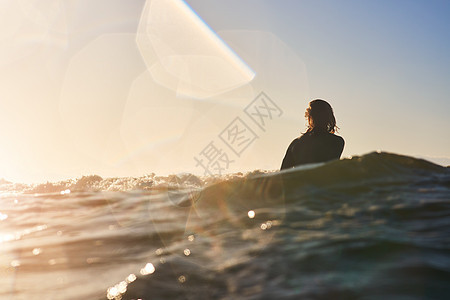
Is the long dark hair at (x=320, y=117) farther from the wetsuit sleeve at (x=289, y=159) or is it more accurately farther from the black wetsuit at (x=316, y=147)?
the wetsuit sleeve at (x=289, y=159)

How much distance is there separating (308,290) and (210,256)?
3.87ft

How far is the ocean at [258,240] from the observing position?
3.14 meters

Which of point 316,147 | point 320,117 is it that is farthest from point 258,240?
point 320,117

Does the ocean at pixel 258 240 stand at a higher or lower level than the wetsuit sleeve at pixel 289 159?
lower

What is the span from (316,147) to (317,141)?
12 centimetres

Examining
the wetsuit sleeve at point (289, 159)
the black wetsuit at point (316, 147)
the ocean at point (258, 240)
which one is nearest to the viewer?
the ocean at point (258, 240)

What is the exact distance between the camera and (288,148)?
25.4 ft

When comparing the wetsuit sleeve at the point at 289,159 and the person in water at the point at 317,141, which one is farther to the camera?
the wetsuit sleeve at the point at 289,159

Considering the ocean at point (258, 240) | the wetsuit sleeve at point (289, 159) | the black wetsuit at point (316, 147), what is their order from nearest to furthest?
1. the ocean at point (258, 240)
2. the black wetsuit at point (316, 147)
3. the wetsuit sleeve at point (289, 159)

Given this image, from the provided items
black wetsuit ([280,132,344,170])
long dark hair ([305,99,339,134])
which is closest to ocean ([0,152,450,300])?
black wetsuit ([280,132,344,170])

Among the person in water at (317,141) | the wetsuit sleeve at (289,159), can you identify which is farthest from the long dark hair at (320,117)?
the wetsuit sleeve at (289,159)

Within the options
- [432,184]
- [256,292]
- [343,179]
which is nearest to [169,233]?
[256,292]

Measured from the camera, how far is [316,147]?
291 inches

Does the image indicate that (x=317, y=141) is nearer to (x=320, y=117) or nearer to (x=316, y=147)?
(x=316, y=147)
